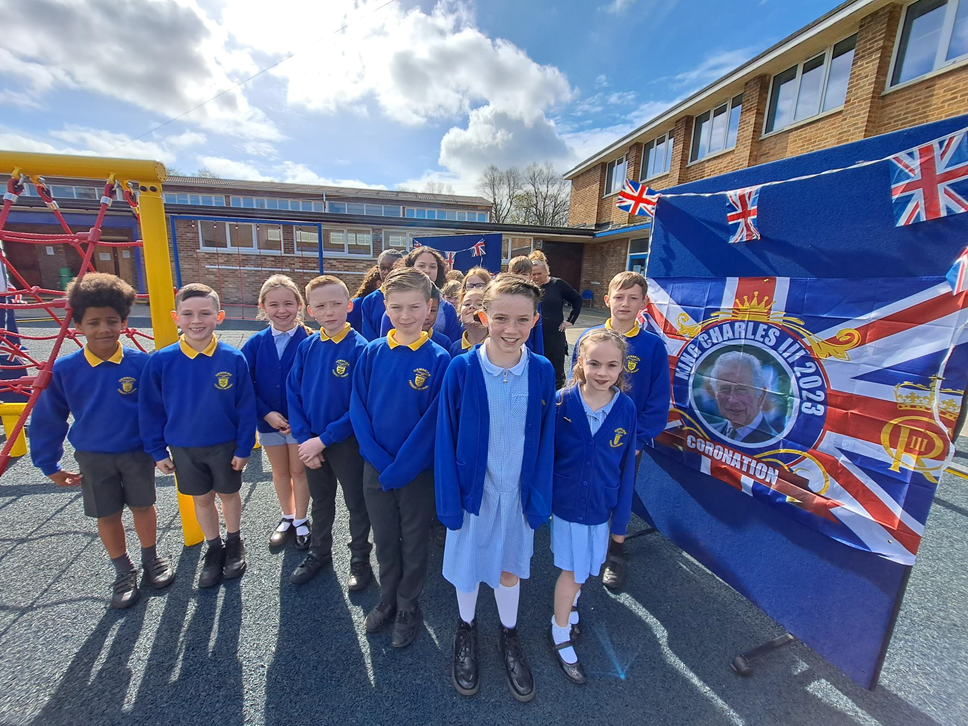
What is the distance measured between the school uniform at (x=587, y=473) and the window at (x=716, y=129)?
13630 mm

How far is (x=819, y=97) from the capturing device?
941cm

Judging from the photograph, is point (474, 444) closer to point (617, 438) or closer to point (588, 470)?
point (588, 470)

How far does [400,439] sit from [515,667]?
3.81 ft

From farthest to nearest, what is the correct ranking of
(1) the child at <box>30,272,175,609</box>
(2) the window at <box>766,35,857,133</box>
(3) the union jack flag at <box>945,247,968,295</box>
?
(2) the window at <box>766,35,857,133</box> < (1) the child at <box>30,272,175,609</box> < (3) the union jack flag at <box>945,247,968,295</box>

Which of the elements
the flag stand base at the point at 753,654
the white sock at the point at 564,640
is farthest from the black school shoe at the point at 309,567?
the flag stand base at the point at 753,654

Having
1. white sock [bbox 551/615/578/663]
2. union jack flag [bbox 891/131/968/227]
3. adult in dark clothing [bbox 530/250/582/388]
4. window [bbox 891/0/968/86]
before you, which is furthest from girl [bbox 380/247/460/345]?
window [bbox 891/0/968/86]

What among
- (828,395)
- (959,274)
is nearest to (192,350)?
(828,395)

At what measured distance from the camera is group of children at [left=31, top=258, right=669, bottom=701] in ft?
5.79

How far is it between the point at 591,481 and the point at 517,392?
552 mm

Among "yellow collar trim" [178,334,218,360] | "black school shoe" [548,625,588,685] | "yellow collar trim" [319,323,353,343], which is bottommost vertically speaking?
"black school shoe" [548,625,588,685]

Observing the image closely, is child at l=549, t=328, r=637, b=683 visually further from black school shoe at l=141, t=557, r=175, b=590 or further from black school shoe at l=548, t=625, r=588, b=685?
black school shoe at l=141, t=557, r=175, b=590

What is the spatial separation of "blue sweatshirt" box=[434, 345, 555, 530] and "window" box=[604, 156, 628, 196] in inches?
695

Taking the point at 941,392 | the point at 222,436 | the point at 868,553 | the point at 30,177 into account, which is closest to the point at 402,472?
the point at 222,436

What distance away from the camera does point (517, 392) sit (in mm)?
1757
